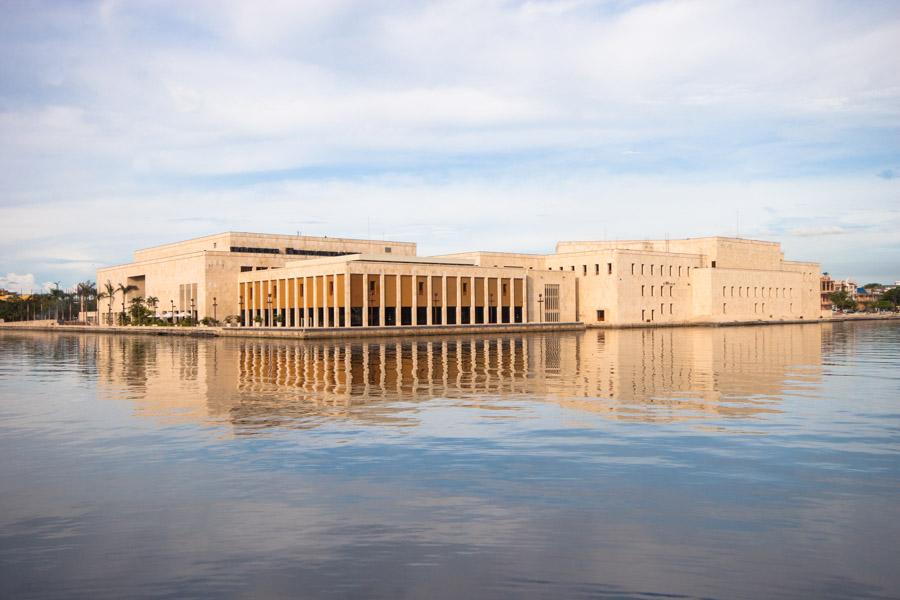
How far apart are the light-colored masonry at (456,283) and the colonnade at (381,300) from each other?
0.15 meters

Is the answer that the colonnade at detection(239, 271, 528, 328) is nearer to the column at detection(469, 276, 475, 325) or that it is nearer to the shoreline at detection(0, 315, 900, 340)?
the column at detection(469, 276, 475, 325)

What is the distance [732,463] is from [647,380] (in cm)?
1987

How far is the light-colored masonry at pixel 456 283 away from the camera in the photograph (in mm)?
108062

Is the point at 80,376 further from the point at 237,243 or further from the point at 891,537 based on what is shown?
the point at 237,243

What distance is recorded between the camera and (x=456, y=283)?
114688 millimetres

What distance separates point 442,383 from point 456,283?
79.3m

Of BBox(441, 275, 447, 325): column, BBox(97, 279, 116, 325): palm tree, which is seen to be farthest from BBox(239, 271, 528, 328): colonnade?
BBox(97, 279, 116, 325): palm tree

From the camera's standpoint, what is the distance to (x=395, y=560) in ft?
36.1


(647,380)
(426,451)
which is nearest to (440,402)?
(426,451)

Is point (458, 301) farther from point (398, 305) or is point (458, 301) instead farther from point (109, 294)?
point (109, 294)

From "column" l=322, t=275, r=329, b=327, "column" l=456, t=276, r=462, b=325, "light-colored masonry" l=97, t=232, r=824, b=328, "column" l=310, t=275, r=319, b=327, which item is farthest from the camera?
"column" l=456, t=276, r=462, b=325

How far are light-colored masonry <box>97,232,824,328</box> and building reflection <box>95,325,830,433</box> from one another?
4786 centimetres

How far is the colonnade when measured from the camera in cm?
10469

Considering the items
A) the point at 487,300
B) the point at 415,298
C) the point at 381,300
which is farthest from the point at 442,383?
the point at 487,300
